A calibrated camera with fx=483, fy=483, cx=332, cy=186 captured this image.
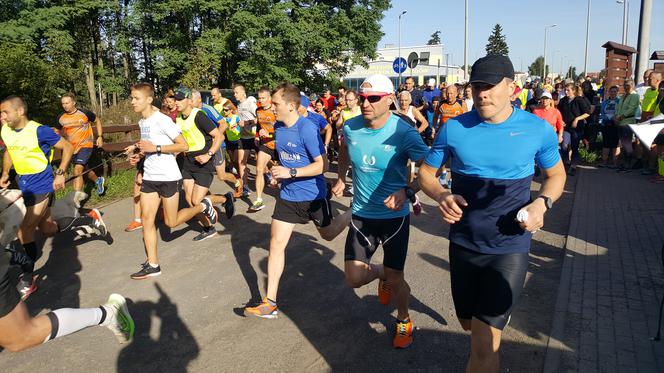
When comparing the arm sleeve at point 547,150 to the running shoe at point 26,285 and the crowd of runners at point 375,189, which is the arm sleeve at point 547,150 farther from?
the running shoe at point 26,285

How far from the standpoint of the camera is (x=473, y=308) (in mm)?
2828

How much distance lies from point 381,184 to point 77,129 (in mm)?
7025

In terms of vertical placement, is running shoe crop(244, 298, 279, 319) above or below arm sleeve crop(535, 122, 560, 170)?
below

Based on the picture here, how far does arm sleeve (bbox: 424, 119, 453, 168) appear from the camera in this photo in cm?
285

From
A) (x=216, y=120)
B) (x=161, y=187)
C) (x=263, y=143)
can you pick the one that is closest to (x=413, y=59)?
(x=263, y=143)

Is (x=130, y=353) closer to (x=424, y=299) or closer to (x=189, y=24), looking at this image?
(x=424, y=299)

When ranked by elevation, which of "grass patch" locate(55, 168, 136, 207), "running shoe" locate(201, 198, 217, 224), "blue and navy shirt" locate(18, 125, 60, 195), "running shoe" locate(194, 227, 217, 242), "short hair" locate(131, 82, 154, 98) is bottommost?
"running shoe" locate(194, 227, 217, 242)

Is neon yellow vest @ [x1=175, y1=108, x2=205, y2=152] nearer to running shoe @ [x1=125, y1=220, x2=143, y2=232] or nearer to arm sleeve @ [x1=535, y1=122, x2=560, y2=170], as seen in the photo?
running shoe @ [x1=125, y1=220, x2=143, y2=232]

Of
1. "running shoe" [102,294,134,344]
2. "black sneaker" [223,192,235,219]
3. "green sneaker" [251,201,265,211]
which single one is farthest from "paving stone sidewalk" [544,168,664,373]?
"green sneaker" [251,201,265,211]

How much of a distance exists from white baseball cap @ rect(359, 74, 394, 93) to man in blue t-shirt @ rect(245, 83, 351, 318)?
103 cm

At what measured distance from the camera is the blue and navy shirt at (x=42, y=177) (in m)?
5.32

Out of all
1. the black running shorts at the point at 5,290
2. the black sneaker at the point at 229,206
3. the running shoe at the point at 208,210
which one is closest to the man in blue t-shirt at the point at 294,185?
the black running shorts at the point at 5,290

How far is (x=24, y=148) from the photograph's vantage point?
5.29 metres

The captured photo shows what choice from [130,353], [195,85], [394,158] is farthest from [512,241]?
[195,85]
